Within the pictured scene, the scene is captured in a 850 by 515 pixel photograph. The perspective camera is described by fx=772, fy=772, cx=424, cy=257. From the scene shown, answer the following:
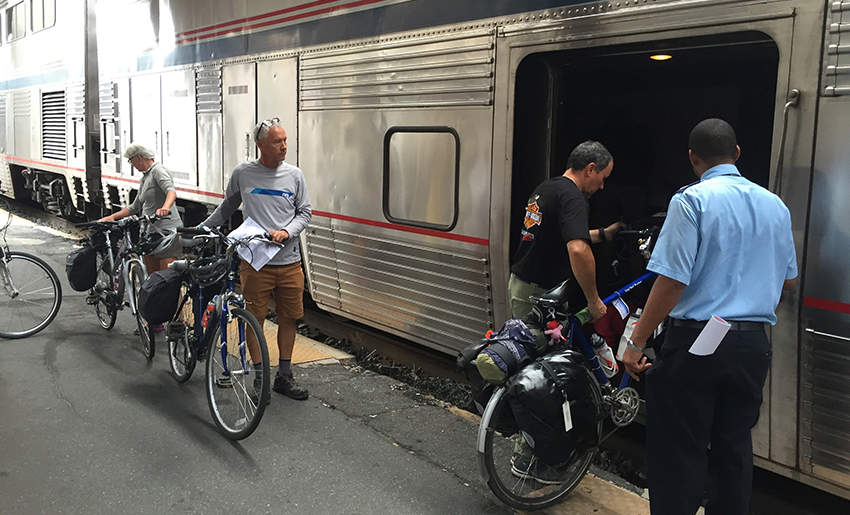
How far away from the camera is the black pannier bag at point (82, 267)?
20.2 feet

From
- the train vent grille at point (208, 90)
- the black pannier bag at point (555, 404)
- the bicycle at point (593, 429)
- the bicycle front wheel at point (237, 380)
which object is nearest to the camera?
the black pannier bag at point (555, 404)

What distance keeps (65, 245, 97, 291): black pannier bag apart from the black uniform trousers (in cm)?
487

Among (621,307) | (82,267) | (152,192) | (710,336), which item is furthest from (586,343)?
(82,267)

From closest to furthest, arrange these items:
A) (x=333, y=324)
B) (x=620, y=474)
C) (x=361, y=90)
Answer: (x=620, y=474)
(x=361, y=90)
(x=333, y=324)

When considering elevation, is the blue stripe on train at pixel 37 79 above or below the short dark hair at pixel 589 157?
above

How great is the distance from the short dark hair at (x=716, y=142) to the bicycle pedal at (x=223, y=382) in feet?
9.17

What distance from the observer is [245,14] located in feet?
22.6

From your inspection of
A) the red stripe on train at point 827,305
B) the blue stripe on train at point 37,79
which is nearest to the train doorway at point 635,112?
the red stripe on train at point 827,305

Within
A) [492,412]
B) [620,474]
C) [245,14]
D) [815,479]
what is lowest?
[620,474]

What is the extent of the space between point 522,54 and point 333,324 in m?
3.20

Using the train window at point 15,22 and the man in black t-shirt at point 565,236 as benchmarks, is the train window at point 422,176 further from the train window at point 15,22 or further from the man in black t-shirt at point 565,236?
the train window at point 15,22

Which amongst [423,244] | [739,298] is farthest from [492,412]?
[423,244]

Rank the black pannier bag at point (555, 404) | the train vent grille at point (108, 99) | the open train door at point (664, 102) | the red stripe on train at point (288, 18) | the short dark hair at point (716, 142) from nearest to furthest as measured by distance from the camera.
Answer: the short dark hair at point (716, 142) < the open train door at point (664, 102) < the black pannier bag at point (555, 404) < the red stripe on train at point (288, 18) < the train vent grille at point (108, 99)

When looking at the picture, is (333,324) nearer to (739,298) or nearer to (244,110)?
(244,110)
